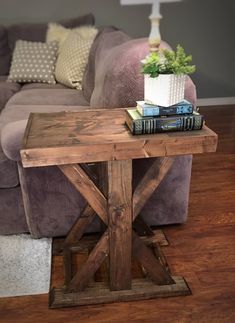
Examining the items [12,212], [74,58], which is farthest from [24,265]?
[74,58]

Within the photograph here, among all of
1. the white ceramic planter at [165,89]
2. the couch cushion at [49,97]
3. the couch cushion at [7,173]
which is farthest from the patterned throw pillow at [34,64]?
the white ceramic planter at [165,89]

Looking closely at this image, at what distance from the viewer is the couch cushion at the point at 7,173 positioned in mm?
1837

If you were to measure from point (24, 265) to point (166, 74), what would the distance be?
3.49 ft

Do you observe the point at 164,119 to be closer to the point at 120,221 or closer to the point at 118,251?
the point at 120,221

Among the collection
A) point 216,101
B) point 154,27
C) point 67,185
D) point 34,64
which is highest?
point 154,27

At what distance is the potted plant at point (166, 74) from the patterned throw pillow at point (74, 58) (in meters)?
1.69

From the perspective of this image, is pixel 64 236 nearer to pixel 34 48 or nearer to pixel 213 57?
pixel 34 48

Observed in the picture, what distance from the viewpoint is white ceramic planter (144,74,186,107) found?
54.4 inches

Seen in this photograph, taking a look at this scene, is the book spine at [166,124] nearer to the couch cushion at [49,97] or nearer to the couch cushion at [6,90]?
the couch cushion at [49,97]

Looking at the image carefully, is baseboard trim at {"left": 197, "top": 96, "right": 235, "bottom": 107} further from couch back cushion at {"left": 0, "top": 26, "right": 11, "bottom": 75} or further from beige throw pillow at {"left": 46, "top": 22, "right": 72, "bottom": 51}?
couch back cushion at {"left": 0, "top": 26, "right": 11, "bottom": 75}

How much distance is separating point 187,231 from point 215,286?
419mm

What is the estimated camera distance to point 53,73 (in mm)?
3281

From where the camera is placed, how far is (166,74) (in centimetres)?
138

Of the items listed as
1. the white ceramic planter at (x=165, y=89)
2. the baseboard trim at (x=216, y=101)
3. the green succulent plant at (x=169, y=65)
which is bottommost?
the baseboard trim at (x=216, y=101)
